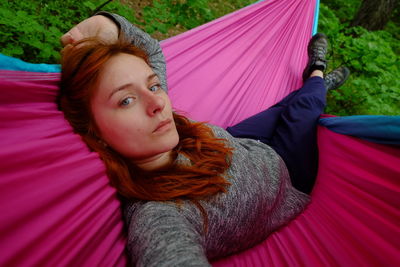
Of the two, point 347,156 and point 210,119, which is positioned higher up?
point 347,156

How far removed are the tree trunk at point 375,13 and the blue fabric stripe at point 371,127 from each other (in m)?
2.34

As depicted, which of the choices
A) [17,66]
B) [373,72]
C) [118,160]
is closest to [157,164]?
[118,160]

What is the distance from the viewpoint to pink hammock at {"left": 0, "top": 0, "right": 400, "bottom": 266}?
56 centimetres

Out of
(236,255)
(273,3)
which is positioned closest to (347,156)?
(236,255)

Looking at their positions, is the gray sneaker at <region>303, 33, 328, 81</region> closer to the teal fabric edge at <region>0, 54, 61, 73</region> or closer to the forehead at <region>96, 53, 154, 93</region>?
the forehead at <region>96, 53, 154, 93</region>

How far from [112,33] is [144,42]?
0.54 feet

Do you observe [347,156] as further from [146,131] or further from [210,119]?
[146,131]

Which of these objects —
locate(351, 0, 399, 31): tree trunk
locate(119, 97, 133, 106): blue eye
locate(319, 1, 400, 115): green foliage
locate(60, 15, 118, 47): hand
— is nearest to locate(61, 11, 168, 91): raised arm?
locate(60, 15, 118, 47): hand

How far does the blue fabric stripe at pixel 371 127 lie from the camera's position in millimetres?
920

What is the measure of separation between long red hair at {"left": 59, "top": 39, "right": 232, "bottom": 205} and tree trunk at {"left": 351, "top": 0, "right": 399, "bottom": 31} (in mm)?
2890

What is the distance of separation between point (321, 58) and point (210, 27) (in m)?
0.80

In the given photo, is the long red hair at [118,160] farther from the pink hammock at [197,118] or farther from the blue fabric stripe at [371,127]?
the blue fabric stripe at [371,127]

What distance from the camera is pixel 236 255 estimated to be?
0.97 m

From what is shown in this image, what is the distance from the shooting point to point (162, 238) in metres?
0.59
